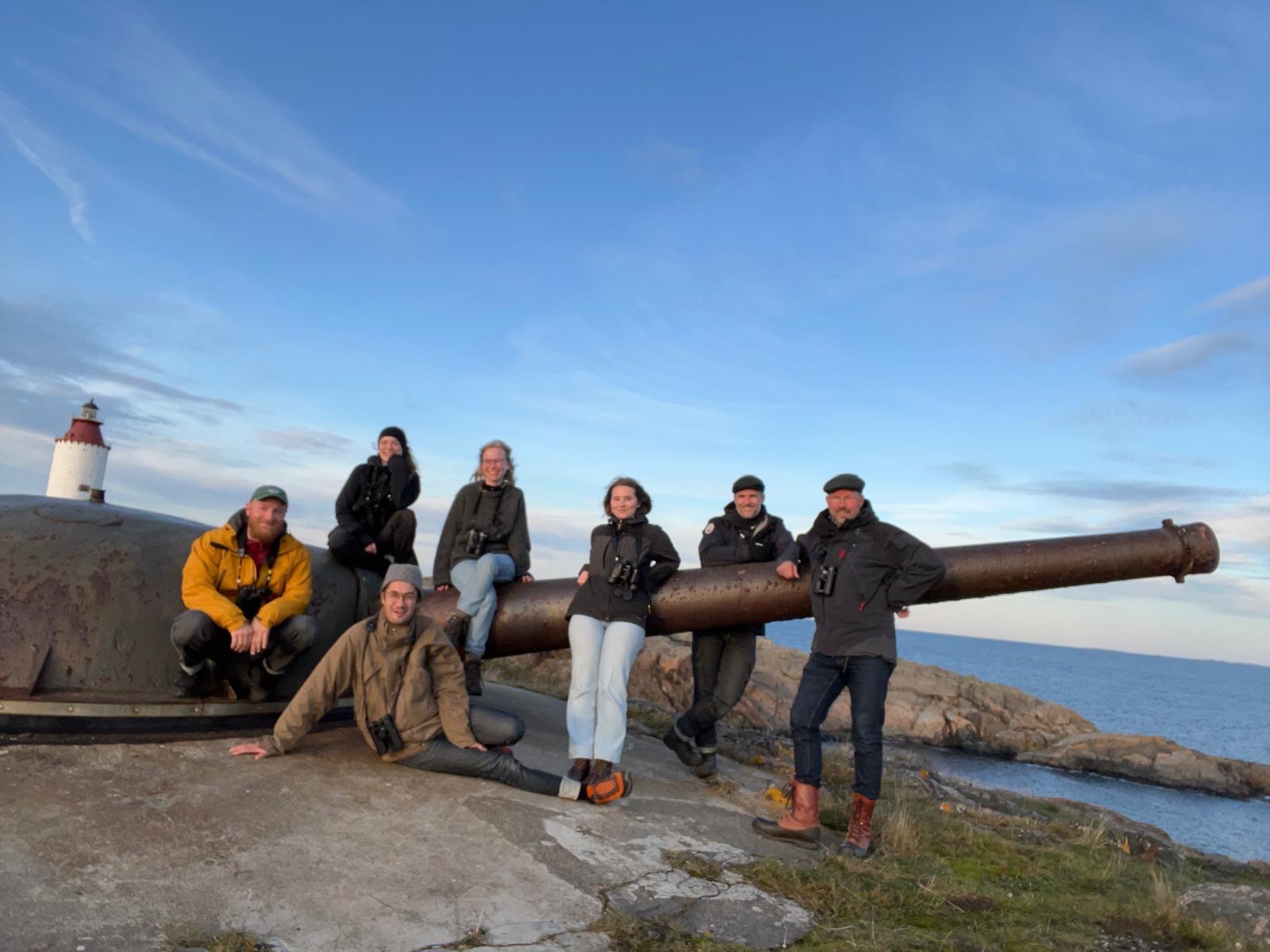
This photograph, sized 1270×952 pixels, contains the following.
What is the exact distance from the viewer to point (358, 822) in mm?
4934

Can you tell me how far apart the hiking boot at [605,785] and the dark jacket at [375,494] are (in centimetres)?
243

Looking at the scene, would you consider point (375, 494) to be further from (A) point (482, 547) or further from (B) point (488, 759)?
(B) point (488, 759)

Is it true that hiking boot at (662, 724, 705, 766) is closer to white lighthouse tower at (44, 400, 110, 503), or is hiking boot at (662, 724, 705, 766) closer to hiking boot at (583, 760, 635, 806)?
hiking boot at (583, 760, 635, 806)

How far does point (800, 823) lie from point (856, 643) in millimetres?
1157

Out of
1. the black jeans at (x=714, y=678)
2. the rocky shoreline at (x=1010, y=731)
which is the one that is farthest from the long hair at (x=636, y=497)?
the rocky shoreline at (x=1010, y=731)

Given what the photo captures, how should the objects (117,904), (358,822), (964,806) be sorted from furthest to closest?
(964,806) → (358,822) → (117,904)

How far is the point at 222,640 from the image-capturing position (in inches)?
221

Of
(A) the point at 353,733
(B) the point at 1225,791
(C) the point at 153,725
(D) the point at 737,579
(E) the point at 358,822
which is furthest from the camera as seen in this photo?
(B) the point at 1225,791

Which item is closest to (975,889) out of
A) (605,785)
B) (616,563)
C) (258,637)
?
(605,785)

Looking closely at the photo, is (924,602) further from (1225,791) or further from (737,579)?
(1225,791)

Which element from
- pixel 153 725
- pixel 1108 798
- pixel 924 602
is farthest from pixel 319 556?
pixel 1108 798

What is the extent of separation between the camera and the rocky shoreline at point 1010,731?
25.5 meters

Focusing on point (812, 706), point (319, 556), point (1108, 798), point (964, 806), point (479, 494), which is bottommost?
point (1108, 798)

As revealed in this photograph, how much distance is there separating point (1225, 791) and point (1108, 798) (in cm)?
570
